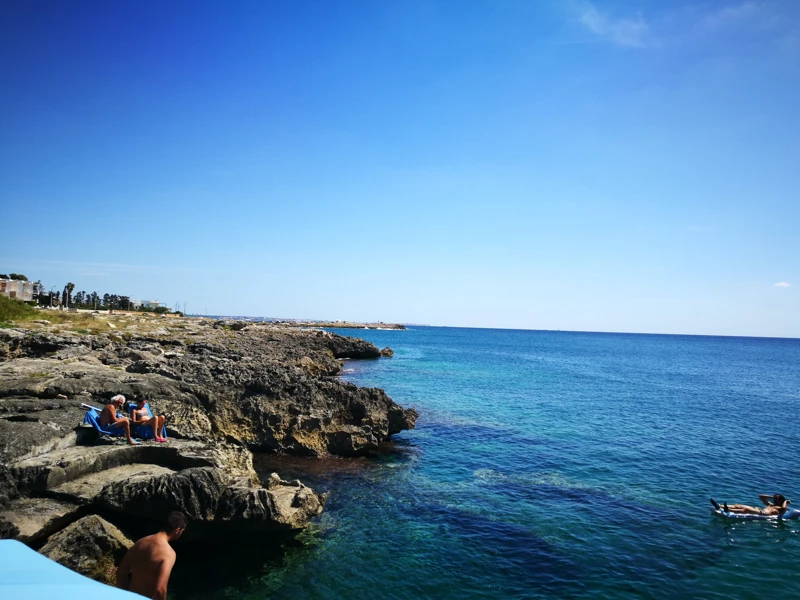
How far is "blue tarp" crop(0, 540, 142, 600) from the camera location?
5.23 m

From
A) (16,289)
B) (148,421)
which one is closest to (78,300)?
(16,289)

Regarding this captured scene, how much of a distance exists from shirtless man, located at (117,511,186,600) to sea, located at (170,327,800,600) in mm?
3807

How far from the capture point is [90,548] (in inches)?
408

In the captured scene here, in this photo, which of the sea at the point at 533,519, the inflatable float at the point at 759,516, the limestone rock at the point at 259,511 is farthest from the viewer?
the inflatable float at the point at 759,516

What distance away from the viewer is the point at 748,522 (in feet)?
57.2

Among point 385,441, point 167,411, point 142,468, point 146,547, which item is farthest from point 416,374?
point 146,547

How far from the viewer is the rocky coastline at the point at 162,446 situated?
35.2 feet

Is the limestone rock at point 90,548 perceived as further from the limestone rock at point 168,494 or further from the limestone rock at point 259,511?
the limestone rock at point 259,511

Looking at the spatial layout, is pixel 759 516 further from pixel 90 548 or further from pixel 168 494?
pixel 90 548

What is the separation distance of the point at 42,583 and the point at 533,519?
15.0 metres

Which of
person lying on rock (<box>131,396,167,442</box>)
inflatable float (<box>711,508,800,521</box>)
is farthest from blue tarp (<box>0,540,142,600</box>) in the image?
inflatable float (<box>711,508,800,521</box>)

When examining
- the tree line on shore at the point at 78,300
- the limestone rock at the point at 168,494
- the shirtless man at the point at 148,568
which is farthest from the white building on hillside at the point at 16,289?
the shirtless man at the point at 148,568

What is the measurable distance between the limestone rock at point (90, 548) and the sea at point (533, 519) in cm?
168

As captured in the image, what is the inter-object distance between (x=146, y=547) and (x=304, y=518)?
695 cm
